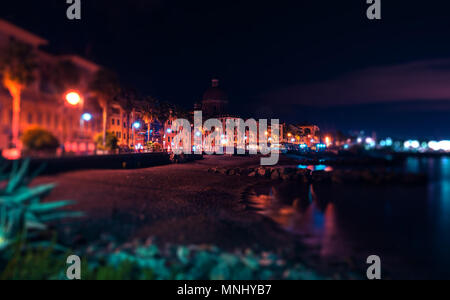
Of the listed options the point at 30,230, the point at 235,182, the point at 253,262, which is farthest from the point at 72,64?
the point at 235,182

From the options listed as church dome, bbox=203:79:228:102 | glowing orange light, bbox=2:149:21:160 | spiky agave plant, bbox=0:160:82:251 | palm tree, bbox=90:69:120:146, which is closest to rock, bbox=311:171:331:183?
→ palm tree, bbox=90:69:120:146

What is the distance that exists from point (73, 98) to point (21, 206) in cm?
A: 162

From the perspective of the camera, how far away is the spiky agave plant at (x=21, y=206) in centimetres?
336

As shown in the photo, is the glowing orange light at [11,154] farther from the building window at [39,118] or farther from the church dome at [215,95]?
the church dome at [215,95]

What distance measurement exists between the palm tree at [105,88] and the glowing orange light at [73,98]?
0.23 m

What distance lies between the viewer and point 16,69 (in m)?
3.50

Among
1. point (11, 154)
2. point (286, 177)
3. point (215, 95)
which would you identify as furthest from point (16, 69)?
point (215, 95)

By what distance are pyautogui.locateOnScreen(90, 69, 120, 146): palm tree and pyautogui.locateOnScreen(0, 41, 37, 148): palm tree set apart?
798mm

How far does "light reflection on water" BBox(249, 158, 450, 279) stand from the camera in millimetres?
6575

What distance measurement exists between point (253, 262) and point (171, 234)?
1.80 m

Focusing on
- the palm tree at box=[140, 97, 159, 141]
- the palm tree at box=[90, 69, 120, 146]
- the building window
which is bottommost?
the building window

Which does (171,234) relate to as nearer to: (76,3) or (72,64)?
(72,64)

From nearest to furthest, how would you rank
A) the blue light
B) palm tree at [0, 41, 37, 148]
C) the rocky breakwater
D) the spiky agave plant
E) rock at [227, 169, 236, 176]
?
the spiky agave plant
palm tree at [0, 41, 37, 148]
the blue light
the rocky breakwater
rock at [227, 169, 236, 176]

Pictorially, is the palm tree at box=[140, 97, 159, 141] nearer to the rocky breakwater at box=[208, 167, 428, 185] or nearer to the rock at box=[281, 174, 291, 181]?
the rocky breakwater at box=[208, 167, 428, 185]
